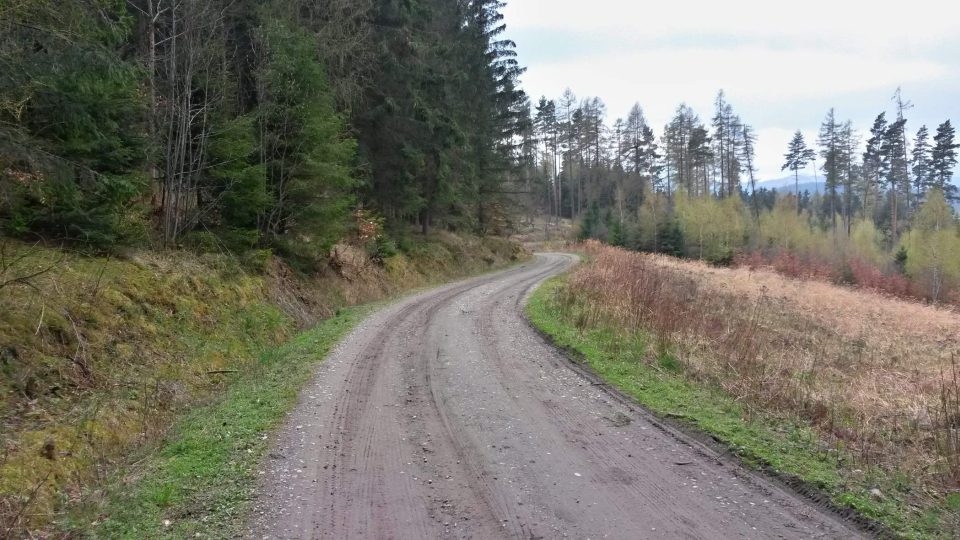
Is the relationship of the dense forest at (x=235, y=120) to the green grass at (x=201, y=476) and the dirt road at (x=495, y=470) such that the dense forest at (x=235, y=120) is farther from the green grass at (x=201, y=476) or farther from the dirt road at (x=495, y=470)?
the dirt road at (x=495, y=470)

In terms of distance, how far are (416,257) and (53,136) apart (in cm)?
1699

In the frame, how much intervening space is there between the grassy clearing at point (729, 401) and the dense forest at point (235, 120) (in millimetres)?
7872

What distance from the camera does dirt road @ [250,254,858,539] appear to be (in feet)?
13.0

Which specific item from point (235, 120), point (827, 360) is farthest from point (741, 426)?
point (235, 120)

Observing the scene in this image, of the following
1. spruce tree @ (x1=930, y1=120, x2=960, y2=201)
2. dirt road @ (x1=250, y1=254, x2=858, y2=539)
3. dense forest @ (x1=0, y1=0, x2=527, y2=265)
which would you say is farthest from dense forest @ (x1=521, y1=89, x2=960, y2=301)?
dirt road @ (x1=250, y1=254, x2=858, y2=539)

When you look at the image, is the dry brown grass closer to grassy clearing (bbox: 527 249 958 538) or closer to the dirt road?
grassy clearing (bbox: 527 249 958 538)

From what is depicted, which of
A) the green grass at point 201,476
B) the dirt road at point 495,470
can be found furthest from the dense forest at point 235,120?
the dirt road at point 495,470

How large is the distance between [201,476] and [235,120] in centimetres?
1091

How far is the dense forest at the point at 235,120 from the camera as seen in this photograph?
6871 millimetres

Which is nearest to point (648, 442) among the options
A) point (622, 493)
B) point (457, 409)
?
point (622, 493)

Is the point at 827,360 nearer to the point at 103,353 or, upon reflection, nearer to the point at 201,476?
the point at 201,476

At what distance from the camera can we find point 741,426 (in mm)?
5832

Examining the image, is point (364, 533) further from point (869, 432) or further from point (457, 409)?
point (869, 432)

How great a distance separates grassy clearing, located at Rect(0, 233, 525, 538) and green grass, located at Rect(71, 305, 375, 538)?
1.08 ft
